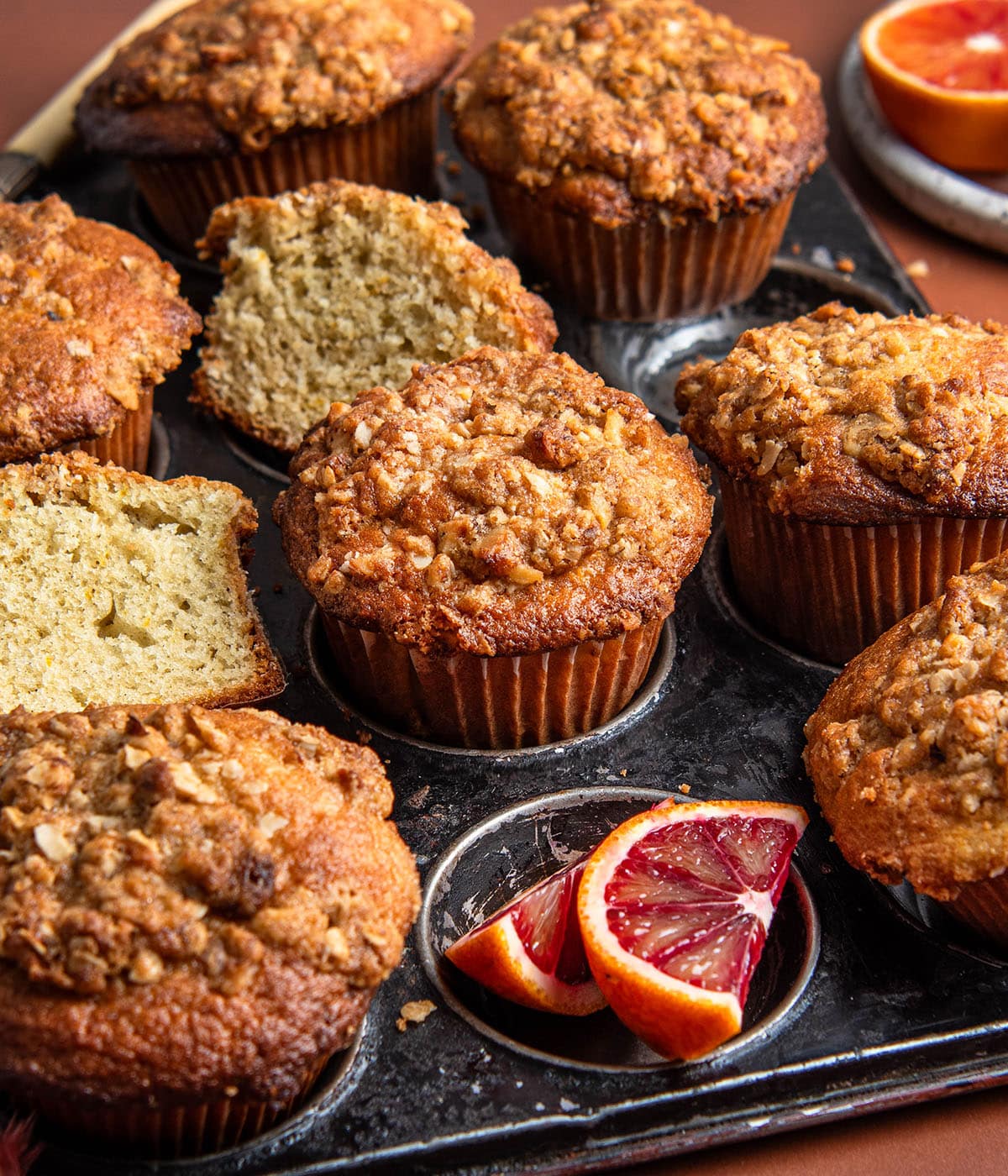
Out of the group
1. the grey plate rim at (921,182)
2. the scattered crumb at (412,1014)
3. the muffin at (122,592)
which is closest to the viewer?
the scattered crumb at (412,1014)

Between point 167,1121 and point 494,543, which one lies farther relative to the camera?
point 494,543

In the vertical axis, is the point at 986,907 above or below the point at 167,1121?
below

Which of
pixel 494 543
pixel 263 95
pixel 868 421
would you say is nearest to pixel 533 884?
pixel 494 543

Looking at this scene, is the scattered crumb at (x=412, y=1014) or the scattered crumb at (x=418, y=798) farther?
the scattered crumb at (x=418, y=798)

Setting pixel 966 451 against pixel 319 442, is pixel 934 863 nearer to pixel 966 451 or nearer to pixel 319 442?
pixel 966 451

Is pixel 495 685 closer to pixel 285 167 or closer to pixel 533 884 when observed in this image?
pixel 533 884

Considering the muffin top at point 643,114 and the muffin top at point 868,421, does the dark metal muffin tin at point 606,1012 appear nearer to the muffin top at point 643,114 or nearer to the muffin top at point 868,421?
the muffin top at point 868,421

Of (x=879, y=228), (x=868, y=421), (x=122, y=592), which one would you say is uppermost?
(x=122, y=592)

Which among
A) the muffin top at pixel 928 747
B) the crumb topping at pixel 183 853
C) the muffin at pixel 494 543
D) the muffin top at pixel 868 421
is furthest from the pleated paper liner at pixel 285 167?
the muffin top at pixel 928 747
